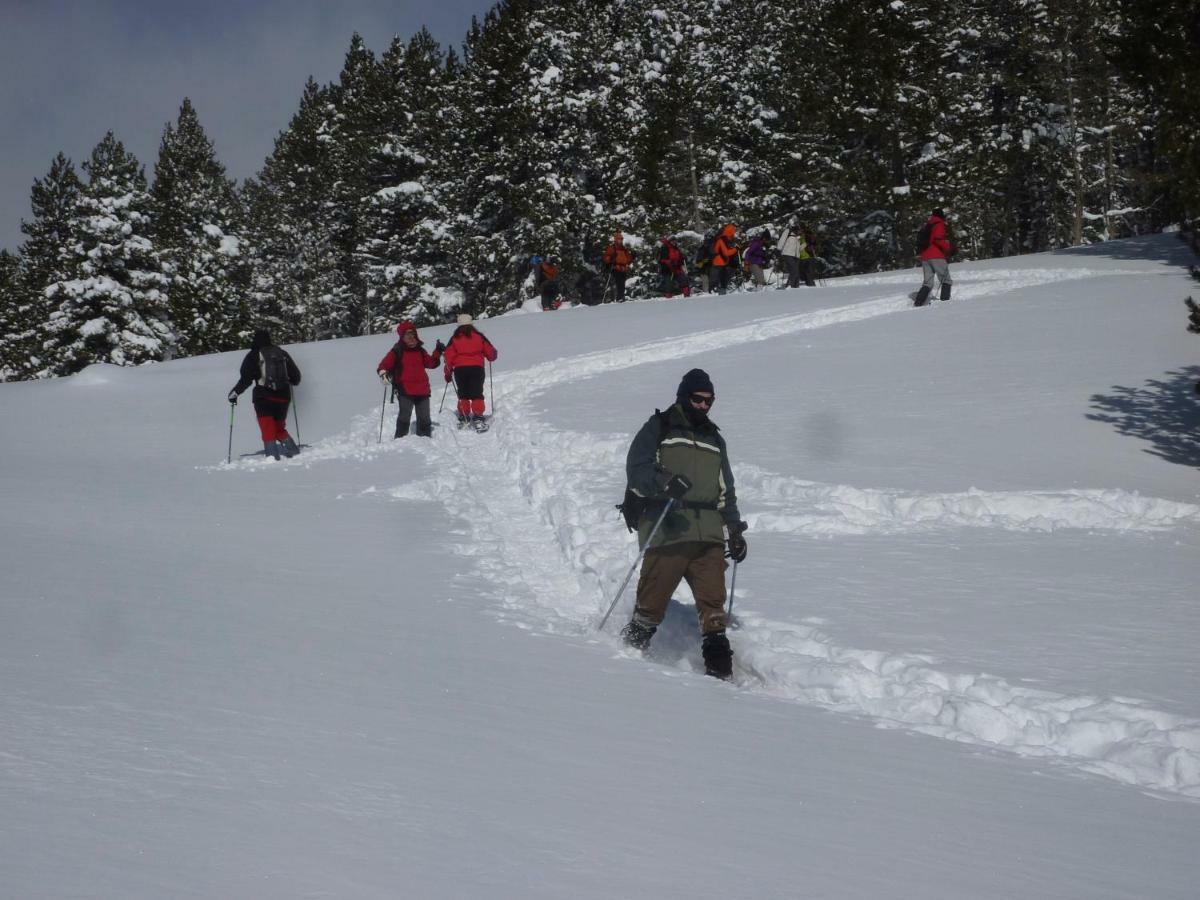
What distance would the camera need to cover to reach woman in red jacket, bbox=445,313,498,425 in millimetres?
15836

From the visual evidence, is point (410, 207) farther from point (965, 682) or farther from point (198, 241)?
point (965, 682)

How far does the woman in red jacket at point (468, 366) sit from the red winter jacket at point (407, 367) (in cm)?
46

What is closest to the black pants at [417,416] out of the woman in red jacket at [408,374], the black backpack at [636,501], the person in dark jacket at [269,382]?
the woman in red jacket at [408,374]

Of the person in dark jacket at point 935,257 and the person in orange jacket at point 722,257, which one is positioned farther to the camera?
the person in orange jacket at point 722,257

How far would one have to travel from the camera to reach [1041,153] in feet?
141

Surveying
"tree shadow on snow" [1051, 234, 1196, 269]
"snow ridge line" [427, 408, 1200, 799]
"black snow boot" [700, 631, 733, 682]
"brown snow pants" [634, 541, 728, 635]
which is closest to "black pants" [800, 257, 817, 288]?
"tree shadow on snow" [1051, 234, 1196, 269]

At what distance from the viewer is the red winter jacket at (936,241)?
22156 millimetres

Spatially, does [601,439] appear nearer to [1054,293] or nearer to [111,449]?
[111,449]

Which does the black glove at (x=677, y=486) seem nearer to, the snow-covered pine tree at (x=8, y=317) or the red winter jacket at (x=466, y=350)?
the red winter jacket at (x=466, y=350)

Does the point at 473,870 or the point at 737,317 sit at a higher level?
the point at 737,317

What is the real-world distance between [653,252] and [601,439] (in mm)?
27304

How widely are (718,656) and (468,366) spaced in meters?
10.1

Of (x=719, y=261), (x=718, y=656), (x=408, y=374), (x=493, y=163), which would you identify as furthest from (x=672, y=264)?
(x=718, y=656)

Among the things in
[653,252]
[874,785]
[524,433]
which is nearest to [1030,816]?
[874,785]
